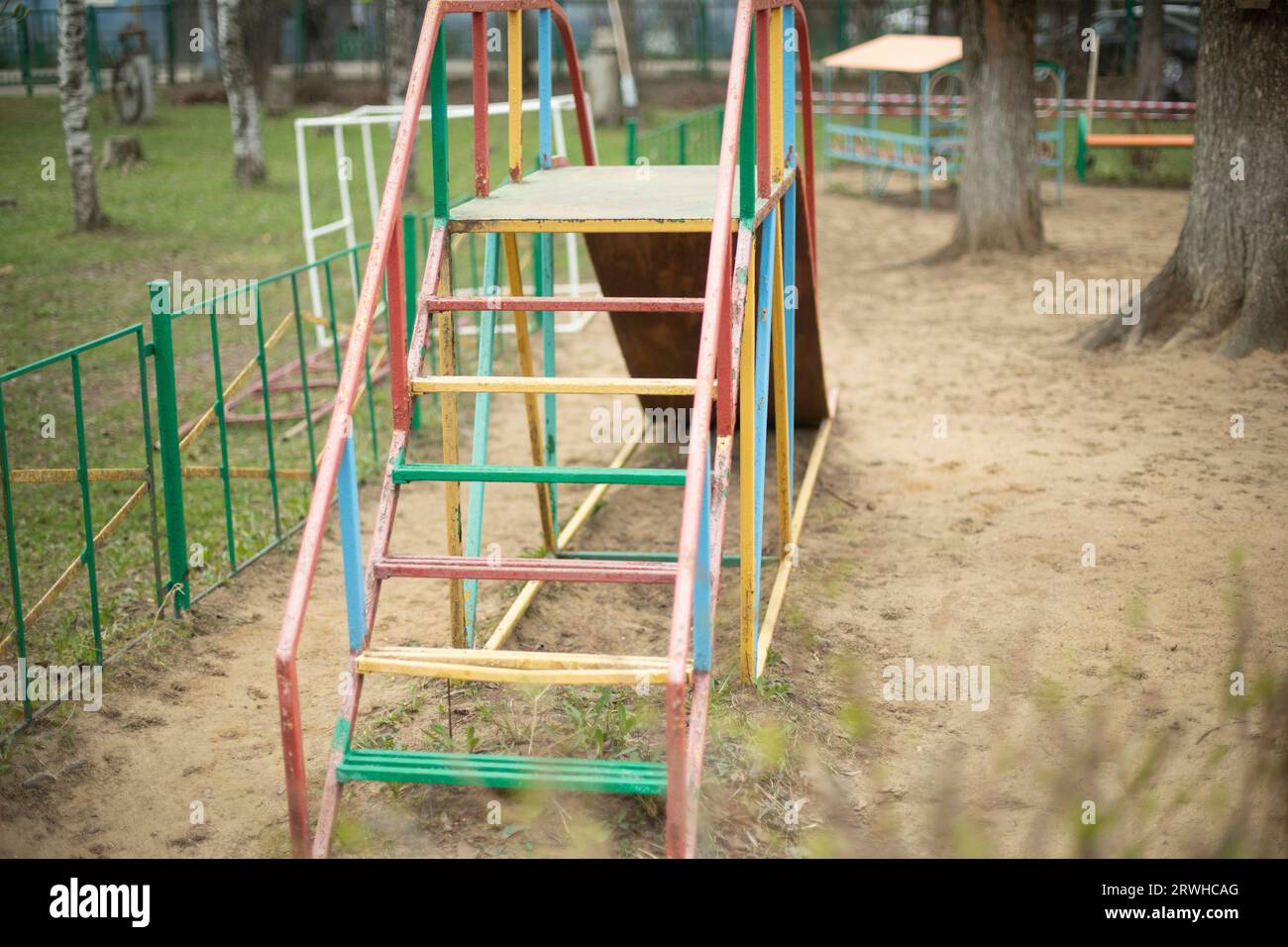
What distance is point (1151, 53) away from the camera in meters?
16.8

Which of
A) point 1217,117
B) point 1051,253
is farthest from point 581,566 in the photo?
point 1051,253

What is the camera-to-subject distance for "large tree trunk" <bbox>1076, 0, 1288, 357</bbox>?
627 centimetres

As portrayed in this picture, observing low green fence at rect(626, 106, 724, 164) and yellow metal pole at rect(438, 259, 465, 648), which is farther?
low green fence at rect(626, 106, 724, 164)

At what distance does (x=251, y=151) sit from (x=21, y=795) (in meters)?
11.8

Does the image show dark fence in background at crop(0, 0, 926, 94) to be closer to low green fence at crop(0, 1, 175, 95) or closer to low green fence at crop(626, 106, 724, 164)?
low green fence at crop(0, 1, 175, 95)

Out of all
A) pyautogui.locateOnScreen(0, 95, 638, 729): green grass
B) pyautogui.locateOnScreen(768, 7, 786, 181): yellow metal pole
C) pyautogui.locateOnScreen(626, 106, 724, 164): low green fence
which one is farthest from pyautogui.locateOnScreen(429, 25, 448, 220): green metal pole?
pyautogui.locateOnScreen(626, 106, 724, 164): low green fence

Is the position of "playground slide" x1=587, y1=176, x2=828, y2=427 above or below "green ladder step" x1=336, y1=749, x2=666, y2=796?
above

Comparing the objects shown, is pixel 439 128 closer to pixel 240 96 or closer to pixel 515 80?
pixel 515 80

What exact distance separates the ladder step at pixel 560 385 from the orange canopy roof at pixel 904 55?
1078cm

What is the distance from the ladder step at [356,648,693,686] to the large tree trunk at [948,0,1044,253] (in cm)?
808

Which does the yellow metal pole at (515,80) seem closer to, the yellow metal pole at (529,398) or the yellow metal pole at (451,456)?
the yellow metal pole at (529,398)

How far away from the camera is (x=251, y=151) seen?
45.6 feet

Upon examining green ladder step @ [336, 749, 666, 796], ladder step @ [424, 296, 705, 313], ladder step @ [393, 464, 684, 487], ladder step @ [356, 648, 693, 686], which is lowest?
green ladder step @ [336, 749, 666, 796]
